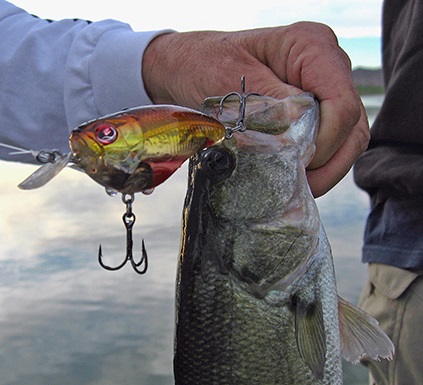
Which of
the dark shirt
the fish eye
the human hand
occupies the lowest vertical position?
the dark shirt

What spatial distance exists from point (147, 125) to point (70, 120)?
130 centimetres

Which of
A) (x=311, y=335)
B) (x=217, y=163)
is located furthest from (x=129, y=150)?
(x=311, y=335)

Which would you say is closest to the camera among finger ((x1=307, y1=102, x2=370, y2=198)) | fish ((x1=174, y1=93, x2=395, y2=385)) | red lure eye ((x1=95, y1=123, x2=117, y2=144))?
red lure eye ((x1=95, y1=123, x2=117, y2=144))

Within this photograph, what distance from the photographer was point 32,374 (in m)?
7.57

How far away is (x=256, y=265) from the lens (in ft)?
5.34

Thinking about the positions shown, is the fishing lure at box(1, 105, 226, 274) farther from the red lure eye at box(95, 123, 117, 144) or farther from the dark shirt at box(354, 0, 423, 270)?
the dark shirt at box(354, 0, 423, 270)

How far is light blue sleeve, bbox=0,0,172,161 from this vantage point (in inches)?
90.5

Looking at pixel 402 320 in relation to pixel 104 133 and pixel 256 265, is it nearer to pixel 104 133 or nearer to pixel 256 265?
pixel 256 265

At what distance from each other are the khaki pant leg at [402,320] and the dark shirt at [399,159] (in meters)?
0.07

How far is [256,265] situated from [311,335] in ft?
0.70

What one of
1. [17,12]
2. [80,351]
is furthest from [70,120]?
[80,351]

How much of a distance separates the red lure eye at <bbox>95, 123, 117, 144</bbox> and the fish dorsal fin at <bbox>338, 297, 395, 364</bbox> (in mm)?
864

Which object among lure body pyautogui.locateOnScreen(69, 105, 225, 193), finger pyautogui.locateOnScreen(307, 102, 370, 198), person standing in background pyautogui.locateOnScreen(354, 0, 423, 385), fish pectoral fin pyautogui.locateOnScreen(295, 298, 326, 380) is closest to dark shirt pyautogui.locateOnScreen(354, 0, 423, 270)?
person standing in background pyautogui.locateOnScreen(354, 0, 423, 385)

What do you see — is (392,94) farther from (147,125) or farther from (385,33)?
(147,125)
